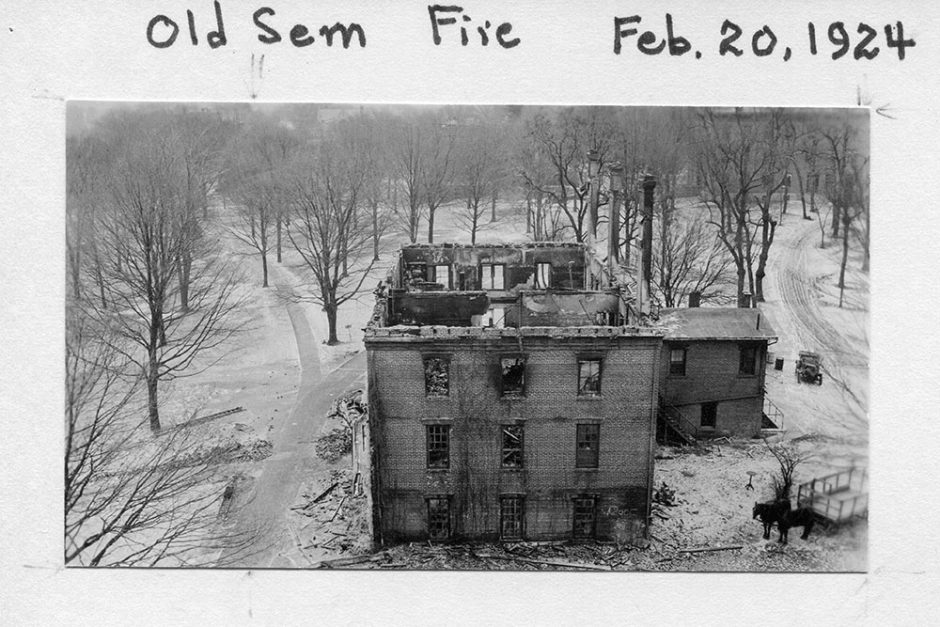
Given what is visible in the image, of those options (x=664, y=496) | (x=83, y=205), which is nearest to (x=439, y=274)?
(x=664, y=496)

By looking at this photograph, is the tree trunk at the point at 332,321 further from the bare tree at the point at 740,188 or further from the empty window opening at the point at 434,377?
the bare tree at the point at 740,188

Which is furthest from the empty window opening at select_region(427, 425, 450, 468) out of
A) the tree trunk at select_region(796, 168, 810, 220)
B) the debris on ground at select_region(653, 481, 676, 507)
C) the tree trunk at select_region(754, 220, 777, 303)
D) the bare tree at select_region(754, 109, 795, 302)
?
the tree trunk at select_region(754, 220, 777, 303)

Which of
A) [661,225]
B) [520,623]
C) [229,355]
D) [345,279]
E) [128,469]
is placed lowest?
[520,623]

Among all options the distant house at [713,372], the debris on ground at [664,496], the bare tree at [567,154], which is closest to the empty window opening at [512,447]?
the debris on ground at [664,496]

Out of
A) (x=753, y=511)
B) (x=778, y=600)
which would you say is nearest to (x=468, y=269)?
(x=753, y=511)

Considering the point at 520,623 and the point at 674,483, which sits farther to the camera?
the point at 674,483

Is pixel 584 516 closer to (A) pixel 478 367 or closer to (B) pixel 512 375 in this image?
(B) pixel 512 375

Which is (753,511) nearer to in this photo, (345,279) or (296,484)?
(296,484)

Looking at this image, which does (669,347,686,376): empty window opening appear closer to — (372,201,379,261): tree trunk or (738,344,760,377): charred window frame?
(738,344,760,377): charred window frame
